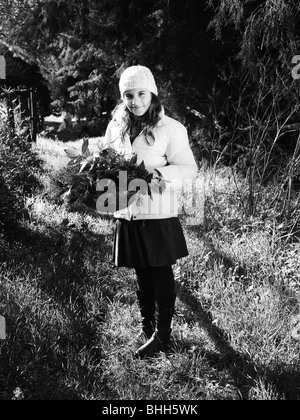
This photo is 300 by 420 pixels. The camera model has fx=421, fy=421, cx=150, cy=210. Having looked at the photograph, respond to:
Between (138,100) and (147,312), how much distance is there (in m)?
1.16

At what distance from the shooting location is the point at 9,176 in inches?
155

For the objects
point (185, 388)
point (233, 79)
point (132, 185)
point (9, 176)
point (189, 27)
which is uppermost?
point (189, 27)

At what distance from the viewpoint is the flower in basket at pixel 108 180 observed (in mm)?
1923

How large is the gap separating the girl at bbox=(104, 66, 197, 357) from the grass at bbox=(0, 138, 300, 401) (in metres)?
0.24

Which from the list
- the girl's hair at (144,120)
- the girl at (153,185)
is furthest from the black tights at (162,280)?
the girl's hair at (144,120)

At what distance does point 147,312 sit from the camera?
2385 mm

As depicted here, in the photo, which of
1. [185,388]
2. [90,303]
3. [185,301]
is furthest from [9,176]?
[185,388]

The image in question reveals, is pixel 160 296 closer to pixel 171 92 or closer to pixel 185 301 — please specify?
pixel 185 301

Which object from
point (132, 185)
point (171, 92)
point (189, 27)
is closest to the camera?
point (132, 185)

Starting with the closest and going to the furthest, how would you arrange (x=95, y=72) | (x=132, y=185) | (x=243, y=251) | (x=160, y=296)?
(x=132, y=185) → (x=160, y=296) → (x=243, y=251) → (x=95, y=72)

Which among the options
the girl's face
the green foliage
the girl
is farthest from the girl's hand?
the green foliage

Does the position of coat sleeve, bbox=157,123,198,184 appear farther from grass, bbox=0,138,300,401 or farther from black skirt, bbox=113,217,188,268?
grass, bbox=0,138,300,401

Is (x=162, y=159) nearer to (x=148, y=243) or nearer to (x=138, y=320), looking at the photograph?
(x=148, y=243)

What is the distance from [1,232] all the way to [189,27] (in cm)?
284
